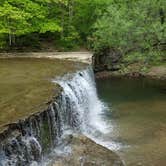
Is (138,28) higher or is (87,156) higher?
(138,28)

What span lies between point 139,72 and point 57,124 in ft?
40.0

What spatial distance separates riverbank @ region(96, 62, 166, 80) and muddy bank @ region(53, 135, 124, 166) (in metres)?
11.0

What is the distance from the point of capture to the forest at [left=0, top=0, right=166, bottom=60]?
21.8 meters

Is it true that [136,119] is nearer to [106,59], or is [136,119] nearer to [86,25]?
[106,59]

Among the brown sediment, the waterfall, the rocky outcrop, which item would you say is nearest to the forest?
the rocky outcrop

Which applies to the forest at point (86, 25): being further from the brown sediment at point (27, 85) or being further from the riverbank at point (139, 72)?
the brown sediment at point (27, 85)

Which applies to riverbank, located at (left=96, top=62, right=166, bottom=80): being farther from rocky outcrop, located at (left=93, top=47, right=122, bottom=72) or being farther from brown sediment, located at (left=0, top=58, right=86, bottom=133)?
brown sediment, located at (left=0, top=58, right=86, bottom=133)

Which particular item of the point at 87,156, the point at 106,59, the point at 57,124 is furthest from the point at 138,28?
the point at 87,156

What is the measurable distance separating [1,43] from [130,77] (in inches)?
304

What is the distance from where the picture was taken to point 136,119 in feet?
55.7

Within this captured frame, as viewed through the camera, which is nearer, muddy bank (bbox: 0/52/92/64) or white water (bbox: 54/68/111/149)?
white water (bbox: 54/68/111/149)

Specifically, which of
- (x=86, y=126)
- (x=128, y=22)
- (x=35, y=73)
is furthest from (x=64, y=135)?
(x=128, y=22)

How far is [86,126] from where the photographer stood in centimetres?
1614

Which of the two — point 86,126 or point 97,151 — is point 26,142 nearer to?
point 97,151
